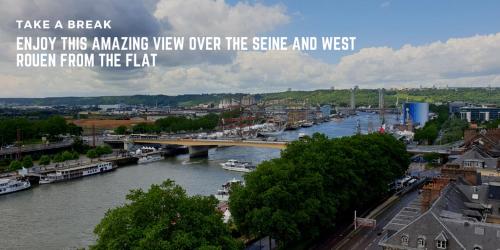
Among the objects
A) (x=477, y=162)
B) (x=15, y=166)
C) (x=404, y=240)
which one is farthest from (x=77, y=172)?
(x=404, y=240)

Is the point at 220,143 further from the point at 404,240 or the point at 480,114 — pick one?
the point at 480,114

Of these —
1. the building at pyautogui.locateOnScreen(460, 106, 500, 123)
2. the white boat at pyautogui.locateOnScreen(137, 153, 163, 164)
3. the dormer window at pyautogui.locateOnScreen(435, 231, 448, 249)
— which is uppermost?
the building at pyautogui.locateOnScreen(460, 106, 500, 123)

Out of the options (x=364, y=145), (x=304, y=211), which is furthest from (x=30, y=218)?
(x=364, y=145)

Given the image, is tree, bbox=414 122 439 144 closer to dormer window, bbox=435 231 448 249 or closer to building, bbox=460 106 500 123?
building, bbox=460 106 500 123

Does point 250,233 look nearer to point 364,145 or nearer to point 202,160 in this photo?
point 364,145

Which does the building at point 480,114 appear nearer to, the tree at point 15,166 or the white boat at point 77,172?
the white boat at point 77,172

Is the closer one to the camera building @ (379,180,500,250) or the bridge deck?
building @ (379,180,500,250)

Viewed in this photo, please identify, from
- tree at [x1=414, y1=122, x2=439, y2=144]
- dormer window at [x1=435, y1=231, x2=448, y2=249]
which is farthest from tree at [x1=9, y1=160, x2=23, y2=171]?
tree at [x1=414, y1=122, x2=439, y2=144]
